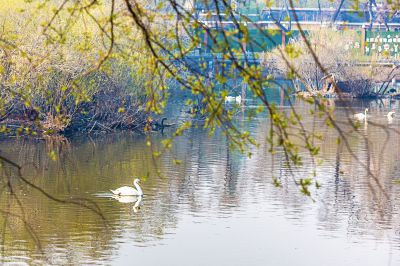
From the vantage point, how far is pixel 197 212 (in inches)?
750

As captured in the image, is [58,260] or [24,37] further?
[24,37]

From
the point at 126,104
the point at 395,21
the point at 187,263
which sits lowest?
the point at 187,263

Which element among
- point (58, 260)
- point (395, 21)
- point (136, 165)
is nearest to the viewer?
point (58, 260)

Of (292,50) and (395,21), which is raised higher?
(395,21)

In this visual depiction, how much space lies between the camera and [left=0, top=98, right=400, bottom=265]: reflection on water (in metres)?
15.9

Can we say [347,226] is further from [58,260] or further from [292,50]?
[292,50]

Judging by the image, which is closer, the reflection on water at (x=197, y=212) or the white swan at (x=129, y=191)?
the reflection on water at (x=197, y=212)

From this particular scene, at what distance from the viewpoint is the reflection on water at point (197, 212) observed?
1593cm

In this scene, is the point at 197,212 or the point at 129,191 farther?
the point at 129,191

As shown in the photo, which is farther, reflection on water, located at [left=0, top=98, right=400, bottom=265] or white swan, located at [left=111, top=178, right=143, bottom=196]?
white swan, located at [left=111, top=178, right=143, bottom=196]

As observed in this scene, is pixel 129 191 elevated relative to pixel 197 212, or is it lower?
elevated

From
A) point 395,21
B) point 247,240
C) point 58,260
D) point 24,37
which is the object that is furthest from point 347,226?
point 395,21

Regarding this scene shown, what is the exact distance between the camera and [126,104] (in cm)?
3067

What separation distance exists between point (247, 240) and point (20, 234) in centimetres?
374
